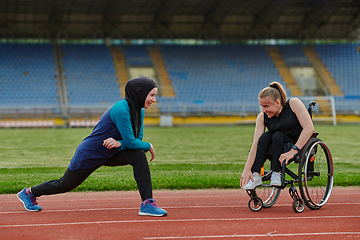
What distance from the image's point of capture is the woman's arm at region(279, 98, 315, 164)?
4672mm

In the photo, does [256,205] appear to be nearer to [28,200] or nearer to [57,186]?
[57,186]

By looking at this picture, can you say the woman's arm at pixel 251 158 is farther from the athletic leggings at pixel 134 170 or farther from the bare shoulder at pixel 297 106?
the athletic leggings at pixel 134 170

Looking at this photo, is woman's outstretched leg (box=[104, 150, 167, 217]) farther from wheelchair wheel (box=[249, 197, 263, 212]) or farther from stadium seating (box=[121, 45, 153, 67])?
stadium seating (box=[121, 45, 153, 67])

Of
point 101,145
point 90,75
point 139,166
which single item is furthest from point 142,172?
point 90,75

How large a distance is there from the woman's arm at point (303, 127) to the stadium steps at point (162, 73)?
27240mm

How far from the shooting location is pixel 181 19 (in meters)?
37.7

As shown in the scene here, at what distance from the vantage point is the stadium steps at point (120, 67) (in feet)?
107

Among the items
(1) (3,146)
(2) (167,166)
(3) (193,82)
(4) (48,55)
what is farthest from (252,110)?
(2) (167,166)

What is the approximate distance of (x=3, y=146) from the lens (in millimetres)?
15547

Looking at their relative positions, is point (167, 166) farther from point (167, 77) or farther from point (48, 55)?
point (48, 55)

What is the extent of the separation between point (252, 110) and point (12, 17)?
21083 mm

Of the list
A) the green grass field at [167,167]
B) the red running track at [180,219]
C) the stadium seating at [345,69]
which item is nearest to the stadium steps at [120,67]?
the stadium seating at [345,69]

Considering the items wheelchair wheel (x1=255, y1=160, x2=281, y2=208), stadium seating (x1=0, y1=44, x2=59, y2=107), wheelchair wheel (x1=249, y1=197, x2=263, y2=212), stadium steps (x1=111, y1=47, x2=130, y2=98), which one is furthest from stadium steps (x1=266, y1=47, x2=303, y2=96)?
wheelchair wheel (x1=249, y1=197, x2=263, y2=212)

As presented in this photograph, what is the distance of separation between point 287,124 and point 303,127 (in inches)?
7.1
